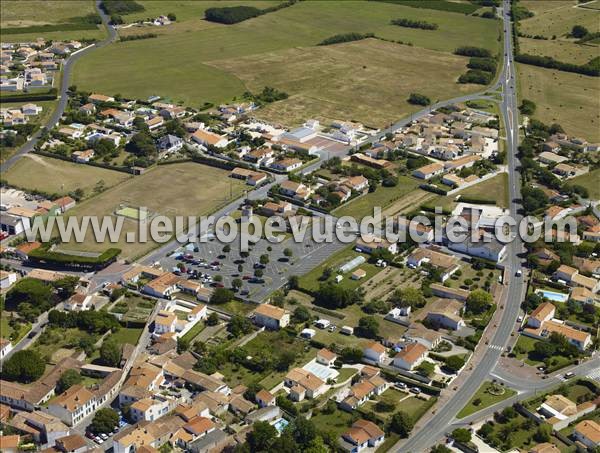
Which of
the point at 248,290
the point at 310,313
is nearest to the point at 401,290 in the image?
the point at 310,313

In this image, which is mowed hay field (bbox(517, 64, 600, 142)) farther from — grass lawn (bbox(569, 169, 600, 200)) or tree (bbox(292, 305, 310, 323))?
tree (bbox(292, 305, 310, 323))

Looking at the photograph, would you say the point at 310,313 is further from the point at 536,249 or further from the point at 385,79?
the point at 385,79

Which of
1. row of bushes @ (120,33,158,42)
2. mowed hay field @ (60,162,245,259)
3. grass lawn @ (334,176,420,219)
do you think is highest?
row of bushes @ (120,33,158,42)

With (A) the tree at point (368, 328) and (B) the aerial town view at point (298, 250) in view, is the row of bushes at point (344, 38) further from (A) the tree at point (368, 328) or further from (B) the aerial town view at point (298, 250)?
(A) the tree at point (368, 328)

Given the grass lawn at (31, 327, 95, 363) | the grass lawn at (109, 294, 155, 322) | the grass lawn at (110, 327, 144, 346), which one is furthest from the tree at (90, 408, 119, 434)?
the grass lawn at (109, 294, 155, 322)

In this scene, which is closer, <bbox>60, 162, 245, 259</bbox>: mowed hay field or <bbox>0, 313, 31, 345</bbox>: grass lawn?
<bbox>0, 313, 31, 345</bbox>: grass lawn

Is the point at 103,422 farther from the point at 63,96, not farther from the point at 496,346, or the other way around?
the point at 63,96

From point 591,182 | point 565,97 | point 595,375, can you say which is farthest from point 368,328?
point 565,97
